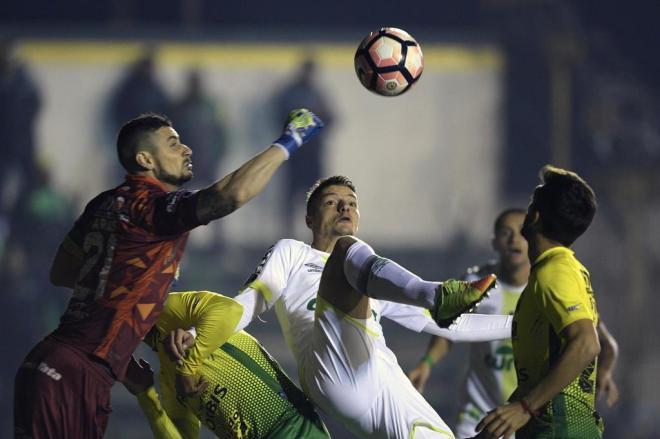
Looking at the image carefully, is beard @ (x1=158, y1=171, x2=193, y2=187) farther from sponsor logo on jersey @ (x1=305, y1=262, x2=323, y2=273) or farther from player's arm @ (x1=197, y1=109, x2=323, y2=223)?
sponsor logo on jersey @ (x1=305, y1=262, x2=323, y2=273)

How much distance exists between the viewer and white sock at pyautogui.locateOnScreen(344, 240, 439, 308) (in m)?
3.79

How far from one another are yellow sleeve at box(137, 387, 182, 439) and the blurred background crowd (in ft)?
24.8

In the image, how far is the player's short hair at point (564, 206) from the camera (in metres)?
3.77

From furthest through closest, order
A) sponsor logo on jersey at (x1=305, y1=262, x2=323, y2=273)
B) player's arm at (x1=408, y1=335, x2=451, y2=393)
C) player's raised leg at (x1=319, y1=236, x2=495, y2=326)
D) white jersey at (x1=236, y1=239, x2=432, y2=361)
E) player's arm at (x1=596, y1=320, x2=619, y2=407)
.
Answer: player's arm at (x1=408, y1=335, x2=451, y2=393) → player's arm at (x1=596, y1=320, x2=619, y2=407) → sponsor logo on jersey at (x1=305, y1=262, x2=323, y2=273) → white jersey at (x1=236, y1=239, x2=432, y2=361) → player's raised leg at (x1=319, y1=236, x2=495, y2=326)

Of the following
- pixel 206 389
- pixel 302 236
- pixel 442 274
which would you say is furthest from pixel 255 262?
pixel 206 389

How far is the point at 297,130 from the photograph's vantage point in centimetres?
406

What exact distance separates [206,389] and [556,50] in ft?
30.5

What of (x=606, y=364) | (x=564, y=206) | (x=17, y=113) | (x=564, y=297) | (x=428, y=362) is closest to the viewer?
(x=564, y=297)

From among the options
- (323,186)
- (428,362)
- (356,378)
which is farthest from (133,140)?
(428,362)

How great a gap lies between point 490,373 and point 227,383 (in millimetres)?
2095

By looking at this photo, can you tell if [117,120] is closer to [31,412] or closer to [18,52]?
[18,52]

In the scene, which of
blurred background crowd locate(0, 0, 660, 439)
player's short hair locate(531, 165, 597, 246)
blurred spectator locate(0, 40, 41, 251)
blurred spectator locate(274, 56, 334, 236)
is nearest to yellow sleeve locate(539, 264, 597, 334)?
player's short hair locate(531, 165, 597, 246)

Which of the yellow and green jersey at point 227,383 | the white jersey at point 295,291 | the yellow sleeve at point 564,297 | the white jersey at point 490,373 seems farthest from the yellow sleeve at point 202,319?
the white jersey at point 490,373

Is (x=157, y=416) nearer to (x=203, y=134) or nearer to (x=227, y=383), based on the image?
(x=227, y=383)
